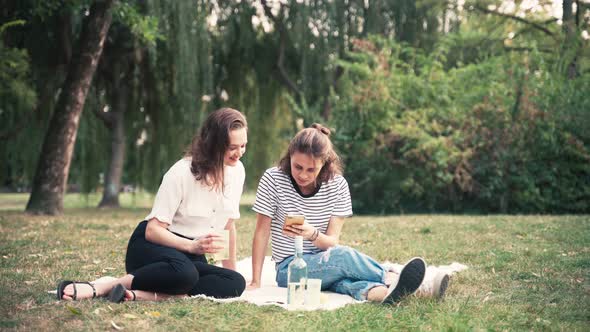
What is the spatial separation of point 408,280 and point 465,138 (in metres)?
9.17

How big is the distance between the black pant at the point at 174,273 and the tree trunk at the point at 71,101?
7308 mm

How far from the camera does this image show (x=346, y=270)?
429cm

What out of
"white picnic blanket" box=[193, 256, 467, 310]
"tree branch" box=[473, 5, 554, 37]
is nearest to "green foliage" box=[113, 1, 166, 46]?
"white picnic blanket" box=[193, 256, 467, 310]

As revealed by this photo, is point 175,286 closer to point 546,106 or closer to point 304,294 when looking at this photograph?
point 304,294

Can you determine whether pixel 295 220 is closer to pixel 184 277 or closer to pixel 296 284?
pixel 296 284

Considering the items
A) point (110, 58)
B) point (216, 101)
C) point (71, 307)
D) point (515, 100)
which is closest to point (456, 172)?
point (515, 100)

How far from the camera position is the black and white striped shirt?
4430 millimetres

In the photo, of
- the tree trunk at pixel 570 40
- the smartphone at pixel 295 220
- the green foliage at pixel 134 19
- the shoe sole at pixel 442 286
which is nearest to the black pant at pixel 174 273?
the smartphone at pixel 295 220

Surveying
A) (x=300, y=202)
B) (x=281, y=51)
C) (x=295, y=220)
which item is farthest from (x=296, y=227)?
(x=281, y=51)

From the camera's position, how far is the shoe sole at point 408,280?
148 inches

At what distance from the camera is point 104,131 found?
1585cm

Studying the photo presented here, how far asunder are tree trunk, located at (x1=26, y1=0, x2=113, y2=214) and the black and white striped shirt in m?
7.35

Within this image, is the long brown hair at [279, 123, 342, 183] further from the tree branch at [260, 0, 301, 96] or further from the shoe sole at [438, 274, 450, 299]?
the tree branch at [260, 0, 301, 96]

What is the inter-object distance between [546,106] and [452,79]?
1948 mm
